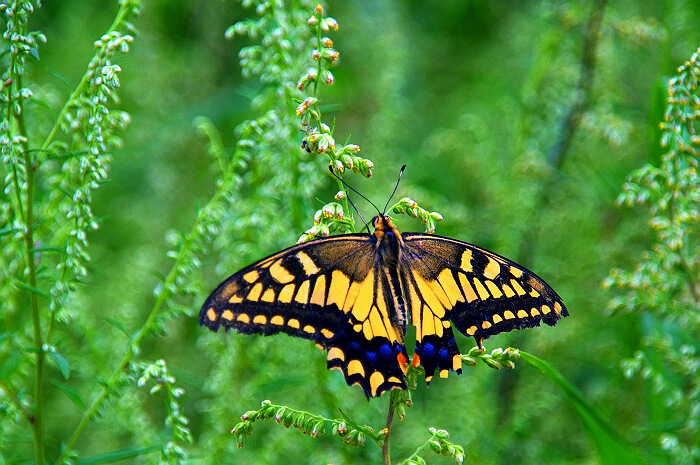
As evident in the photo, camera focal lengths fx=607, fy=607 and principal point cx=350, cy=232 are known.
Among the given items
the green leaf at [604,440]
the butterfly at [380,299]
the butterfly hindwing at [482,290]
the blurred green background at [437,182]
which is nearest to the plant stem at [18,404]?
the blurred green background at [437,182]

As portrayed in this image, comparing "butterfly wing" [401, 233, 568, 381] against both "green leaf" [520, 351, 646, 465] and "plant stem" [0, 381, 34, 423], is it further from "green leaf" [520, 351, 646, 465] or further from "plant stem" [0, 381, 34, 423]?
"plant stem" [0, 381, 34, 423]

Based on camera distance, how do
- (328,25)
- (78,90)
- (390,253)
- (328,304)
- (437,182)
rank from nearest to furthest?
1. (328,25)
2. (78,90)
3. (328,304)
4. (390,253)
5. (437,182)

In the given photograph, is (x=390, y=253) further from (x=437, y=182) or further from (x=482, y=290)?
(x=437, y=182)

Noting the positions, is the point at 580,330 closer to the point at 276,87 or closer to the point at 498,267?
the point at 498,267

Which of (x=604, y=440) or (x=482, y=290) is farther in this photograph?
(x=482, y=290)

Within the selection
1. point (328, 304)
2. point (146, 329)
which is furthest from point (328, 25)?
point (146, 329)

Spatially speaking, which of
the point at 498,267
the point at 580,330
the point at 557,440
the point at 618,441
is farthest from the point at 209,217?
the point at 557,440

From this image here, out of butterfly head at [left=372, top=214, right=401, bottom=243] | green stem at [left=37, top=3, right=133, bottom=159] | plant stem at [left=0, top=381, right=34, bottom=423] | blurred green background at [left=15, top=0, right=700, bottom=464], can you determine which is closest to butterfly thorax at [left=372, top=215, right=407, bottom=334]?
butterfly head at [left=372, top=214, right=401, bottom=243]
